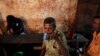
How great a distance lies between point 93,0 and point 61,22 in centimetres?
123

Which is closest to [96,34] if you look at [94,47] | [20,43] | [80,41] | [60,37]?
[94,47]

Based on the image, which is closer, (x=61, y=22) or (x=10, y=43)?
(x=10, y=43)

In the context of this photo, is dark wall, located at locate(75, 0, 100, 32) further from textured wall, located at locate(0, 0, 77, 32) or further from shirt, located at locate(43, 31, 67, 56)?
shirt, located at locate(43, 31, 67, 56)

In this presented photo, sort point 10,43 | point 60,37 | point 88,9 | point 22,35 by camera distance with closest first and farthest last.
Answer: point 60,37
point 10,43
point 22,35
point 88,9

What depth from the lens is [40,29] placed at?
661 cm

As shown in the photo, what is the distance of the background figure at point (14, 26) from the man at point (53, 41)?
89.9 inches

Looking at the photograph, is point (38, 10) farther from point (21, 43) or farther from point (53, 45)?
point (53, 45)

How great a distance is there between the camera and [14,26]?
605cm

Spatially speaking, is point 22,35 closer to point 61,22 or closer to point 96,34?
point 61,22

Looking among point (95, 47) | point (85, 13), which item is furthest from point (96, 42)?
point (85, 13)

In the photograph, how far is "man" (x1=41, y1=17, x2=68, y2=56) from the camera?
3314 mm

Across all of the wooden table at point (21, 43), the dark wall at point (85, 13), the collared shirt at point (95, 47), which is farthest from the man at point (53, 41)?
the dark wall at point (85, 13)

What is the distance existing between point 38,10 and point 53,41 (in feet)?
9.47

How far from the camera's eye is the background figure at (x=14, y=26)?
6.06 meters
